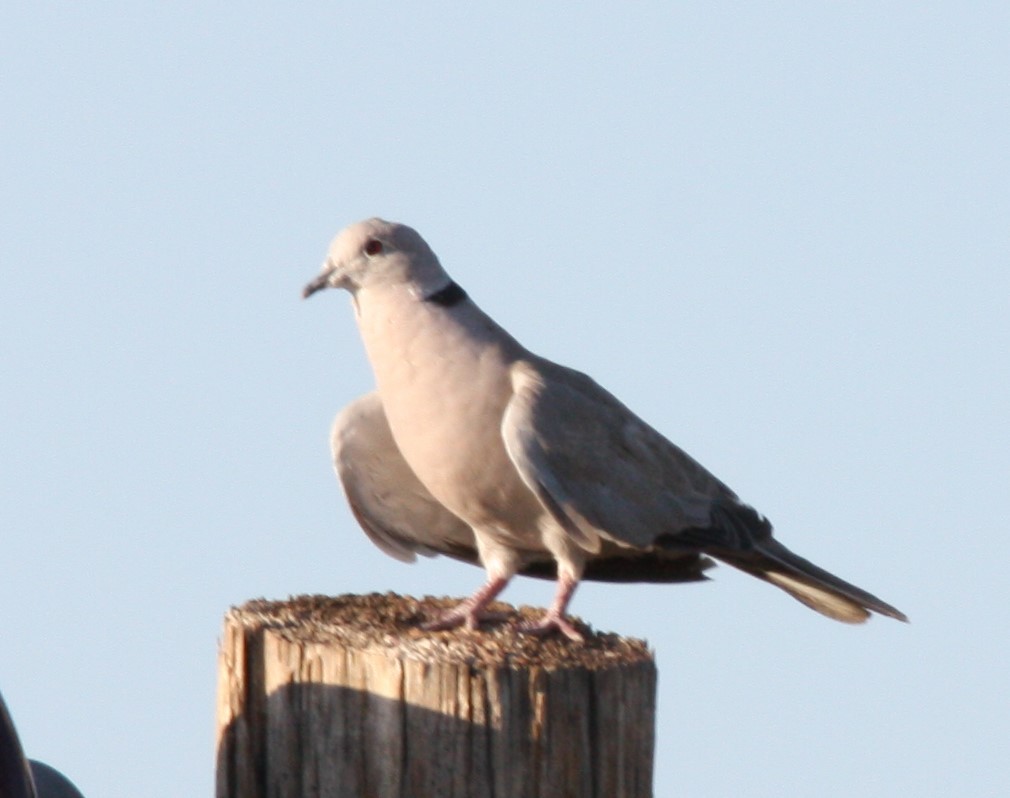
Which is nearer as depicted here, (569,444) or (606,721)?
(606,721)

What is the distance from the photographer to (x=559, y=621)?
5691 millimetres

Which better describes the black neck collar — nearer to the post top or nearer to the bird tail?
the post top

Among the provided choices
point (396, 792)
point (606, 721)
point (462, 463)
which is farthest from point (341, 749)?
point (462, 463)

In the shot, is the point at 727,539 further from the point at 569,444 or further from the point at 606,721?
the point at 606,721

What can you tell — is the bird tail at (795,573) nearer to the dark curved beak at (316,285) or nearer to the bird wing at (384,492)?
the bird wing at (384,492)

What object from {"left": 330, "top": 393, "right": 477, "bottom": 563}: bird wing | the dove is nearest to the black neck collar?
the dove

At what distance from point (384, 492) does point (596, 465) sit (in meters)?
0.80

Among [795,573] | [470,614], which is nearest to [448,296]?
[470,614]

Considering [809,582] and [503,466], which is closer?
[503,466]

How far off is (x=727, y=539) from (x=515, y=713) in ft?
7.24

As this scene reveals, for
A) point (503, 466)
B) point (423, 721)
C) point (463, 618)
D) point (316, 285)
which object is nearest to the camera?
point (423, 721)

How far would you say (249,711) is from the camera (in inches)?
191

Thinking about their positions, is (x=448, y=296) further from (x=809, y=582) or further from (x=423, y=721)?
(x=423, y=721)

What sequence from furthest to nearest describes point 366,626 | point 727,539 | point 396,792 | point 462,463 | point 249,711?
point 727,539
point 462,463
point 366,626
point 249,711
point 396,792
